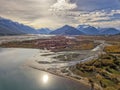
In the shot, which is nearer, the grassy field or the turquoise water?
the turquoise water

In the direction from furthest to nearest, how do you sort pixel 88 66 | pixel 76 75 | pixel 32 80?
1. pixel 88 66
2. pixel 76 75
3. pixel 32 80

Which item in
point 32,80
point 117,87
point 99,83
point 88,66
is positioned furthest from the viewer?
point 88,66

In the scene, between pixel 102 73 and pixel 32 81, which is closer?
pixel 32 81

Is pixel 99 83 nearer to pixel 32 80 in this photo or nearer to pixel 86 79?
pixel 86 79

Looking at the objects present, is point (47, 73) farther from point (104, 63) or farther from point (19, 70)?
point (104, 63)

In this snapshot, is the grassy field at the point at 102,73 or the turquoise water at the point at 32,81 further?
the grassy field at the point at 102,73

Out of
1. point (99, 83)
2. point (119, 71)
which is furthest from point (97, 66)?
point (99, 83)

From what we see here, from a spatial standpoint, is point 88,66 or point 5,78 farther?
point 88,66

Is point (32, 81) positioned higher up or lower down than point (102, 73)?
lower down

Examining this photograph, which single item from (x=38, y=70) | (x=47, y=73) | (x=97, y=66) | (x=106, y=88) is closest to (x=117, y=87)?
(x=106, y=88)
